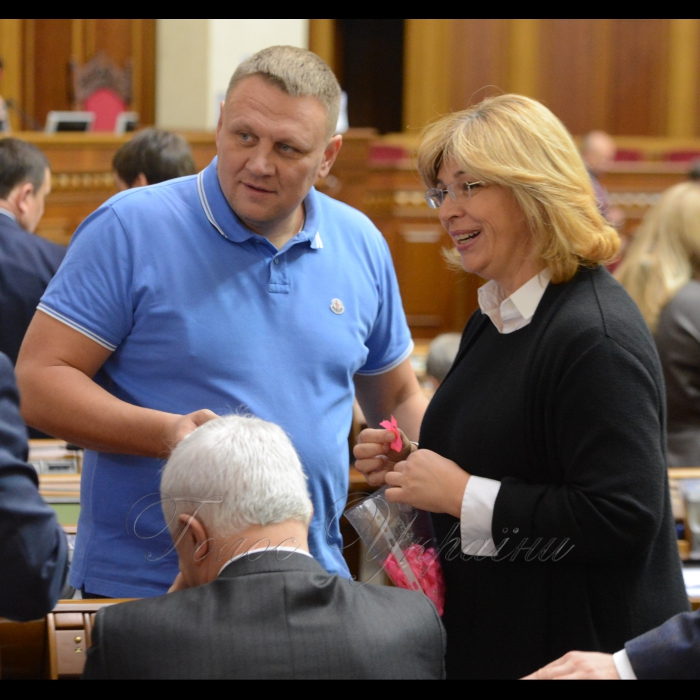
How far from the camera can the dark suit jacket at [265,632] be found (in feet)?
4.37

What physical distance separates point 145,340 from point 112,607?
605 mm

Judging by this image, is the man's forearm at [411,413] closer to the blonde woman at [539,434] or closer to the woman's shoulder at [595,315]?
the blonde woman at [539,434]

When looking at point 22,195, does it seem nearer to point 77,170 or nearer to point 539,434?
point 539,434

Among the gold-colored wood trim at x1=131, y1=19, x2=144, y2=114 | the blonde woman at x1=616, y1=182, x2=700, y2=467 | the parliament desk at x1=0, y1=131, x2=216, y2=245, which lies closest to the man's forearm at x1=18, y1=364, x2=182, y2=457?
the blonde woman at x1=616, y1=182, x2=700, y2=467

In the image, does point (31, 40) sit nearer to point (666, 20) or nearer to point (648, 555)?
point (666, 20)

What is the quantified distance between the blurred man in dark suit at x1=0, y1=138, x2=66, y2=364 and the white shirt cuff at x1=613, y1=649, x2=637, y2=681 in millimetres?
2224

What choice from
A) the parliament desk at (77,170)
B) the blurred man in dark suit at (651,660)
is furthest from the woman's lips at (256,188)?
the parliament desk at (77,170)

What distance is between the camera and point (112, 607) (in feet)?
4.43

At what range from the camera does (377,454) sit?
187 centimetres

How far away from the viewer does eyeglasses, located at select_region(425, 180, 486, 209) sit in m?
1.74

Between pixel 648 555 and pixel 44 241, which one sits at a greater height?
pixel 44 241

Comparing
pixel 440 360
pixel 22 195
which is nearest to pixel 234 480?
pixel 440 360
